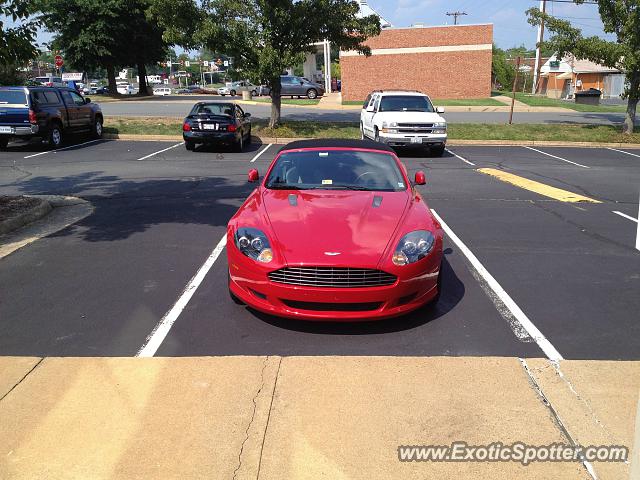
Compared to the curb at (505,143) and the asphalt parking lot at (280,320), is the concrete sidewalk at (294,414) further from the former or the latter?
the curb at (505,143)

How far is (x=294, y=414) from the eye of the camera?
360 centimetres

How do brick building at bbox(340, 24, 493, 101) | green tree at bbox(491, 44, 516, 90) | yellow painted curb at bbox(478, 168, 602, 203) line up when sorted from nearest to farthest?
yellow painted curb at bbox(478, 168, 602, 203) → brick building at bbox(340, 24, 493, 101) → green tree at bbox(491, 44, 516, 90)

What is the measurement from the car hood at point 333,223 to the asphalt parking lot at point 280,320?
660mm

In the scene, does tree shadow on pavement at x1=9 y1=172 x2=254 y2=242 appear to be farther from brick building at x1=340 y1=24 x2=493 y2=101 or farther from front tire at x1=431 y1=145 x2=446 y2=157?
brick building at x1=340 y1=24 x2=493 y2=101

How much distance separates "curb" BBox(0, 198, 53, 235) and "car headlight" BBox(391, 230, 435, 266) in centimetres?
562

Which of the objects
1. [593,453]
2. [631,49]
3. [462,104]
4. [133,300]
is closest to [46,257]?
[133,300]

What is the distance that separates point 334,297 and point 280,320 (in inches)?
27.3

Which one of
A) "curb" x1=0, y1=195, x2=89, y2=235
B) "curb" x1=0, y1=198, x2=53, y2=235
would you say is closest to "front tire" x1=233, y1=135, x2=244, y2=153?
"curb" x1=0, y1=195, x2=89, y2=235

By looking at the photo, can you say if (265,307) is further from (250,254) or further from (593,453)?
(593,453)

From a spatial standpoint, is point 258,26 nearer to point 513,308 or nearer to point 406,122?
point 406,122

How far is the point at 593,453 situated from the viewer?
10.6ft

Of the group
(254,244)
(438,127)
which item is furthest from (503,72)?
(254,244)

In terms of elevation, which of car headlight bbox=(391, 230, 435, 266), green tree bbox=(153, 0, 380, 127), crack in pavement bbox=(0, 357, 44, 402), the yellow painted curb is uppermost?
green tree bbox=(153, 0, 380, 127)

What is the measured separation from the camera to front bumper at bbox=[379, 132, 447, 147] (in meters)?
16.2
